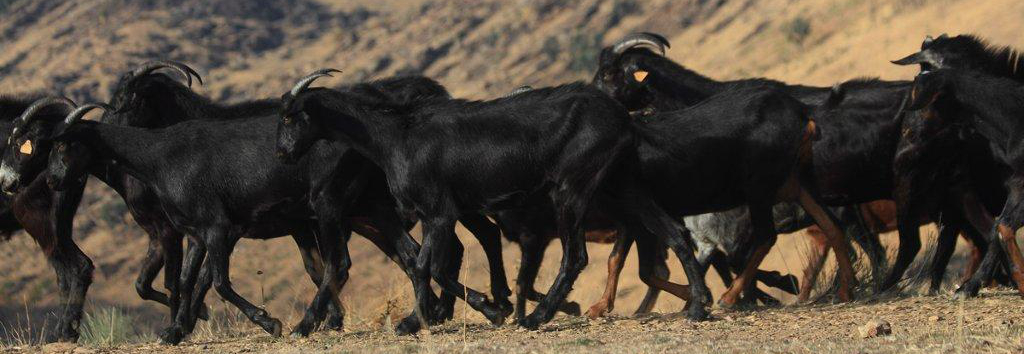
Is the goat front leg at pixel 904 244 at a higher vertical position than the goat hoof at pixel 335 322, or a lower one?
higher

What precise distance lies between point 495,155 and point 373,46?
108 feet

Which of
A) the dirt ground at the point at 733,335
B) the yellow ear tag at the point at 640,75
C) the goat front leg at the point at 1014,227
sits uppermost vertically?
the yellow ear tag at the point at 640,75

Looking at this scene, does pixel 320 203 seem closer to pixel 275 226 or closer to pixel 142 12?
pixel 275 226

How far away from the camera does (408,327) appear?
910 cm

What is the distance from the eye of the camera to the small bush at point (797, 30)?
107ft

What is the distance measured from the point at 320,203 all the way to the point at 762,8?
1131 inches

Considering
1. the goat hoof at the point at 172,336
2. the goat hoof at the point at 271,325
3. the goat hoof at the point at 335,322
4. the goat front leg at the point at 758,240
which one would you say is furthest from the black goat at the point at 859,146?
the goat hoof at the point at 172,336

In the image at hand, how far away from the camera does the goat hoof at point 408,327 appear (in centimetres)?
905

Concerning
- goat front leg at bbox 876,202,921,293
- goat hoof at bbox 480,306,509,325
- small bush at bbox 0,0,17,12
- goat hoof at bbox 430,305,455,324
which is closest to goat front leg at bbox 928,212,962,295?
goat front leg at bbox 876,202,921,293

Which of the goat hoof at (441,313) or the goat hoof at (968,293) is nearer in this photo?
the goat hoof at (968,293)

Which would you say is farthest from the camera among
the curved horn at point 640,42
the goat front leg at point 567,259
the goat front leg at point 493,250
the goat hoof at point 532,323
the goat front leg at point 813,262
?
the goat front leg at point 813,262

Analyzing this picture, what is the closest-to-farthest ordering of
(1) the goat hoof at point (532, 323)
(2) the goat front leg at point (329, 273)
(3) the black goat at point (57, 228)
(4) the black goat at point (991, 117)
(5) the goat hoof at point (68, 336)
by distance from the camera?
(1) the goat hoof at point (532, 323) < (4) the black goat at point (991, 117) < (2) the goat front leg at point (329, 273) < (5) the goat hoof at point (68, 336) < (3) the black goat at point (57, 228)

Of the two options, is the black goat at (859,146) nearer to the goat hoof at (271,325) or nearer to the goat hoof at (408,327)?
the goat hoof at (408,327)

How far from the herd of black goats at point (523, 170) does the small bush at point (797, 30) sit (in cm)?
2155
